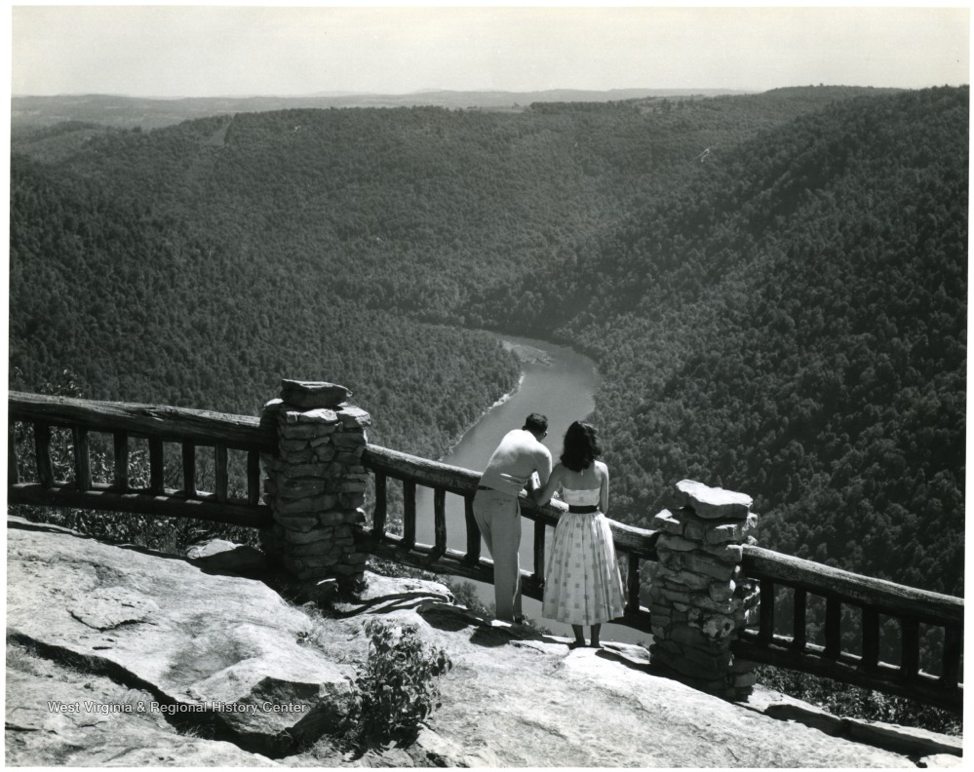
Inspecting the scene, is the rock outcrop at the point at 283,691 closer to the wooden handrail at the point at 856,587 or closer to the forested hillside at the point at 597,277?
the wooden handrail at the point at 856,587

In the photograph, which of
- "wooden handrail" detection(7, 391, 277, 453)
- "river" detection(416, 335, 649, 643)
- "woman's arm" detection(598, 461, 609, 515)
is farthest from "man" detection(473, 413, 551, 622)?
"river" detection(416, 335, 649, 643)

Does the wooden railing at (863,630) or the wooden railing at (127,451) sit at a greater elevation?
the wooden railing at (127,451)

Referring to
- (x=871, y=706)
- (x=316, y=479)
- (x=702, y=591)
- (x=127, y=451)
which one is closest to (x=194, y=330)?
(x=871, y=706)

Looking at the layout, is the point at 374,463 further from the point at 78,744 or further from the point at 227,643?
the point at 78,744

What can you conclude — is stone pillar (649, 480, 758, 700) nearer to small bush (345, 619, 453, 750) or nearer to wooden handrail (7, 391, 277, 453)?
small bush (345, 619, 453, 750)

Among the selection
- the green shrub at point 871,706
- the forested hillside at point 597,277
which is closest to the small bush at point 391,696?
the green shrub at point 871,706
